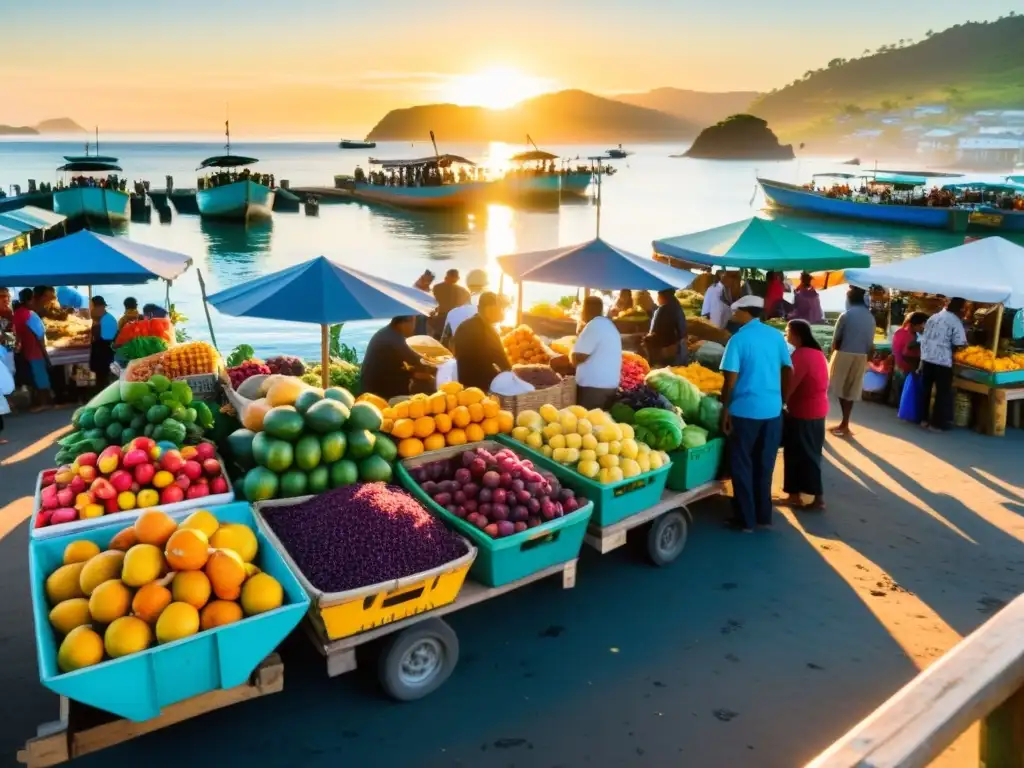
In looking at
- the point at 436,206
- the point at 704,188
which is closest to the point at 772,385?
the point at 436,206

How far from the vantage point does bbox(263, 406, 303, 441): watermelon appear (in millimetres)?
4711

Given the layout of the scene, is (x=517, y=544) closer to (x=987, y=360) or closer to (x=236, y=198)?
(x=987, y=360)

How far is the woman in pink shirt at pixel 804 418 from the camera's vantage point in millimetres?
6332

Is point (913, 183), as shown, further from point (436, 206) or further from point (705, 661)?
point (705, 661)

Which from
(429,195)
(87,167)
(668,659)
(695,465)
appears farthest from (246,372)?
(429,195)

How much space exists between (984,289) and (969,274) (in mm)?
398

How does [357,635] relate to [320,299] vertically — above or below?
below

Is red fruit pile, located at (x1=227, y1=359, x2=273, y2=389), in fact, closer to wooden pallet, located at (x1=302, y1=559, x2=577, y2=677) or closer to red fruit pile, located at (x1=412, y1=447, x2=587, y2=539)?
red fruit pile, located at (x1=412, y1=447, x2=587, y2=539)

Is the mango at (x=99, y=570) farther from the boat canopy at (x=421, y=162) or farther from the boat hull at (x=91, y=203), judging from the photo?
the boat canopy at (x=421, y=162)

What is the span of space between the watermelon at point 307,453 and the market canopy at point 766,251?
7.28 metres

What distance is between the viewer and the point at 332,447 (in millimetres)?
4750

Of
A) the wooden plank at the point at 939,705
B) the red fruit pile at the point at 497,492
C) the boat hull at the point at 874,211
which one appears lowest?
the red fruit pile at the point at 497,492

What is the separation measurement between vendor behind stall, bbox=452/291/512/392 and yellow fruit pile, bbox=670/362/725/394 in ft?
5.45

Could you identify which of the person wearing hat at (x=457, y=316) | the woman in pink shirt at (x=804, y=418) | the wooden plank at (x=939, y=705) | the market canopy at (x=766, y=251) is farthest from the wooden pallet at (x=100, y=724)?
the market canopy at (x=766, y=251)
